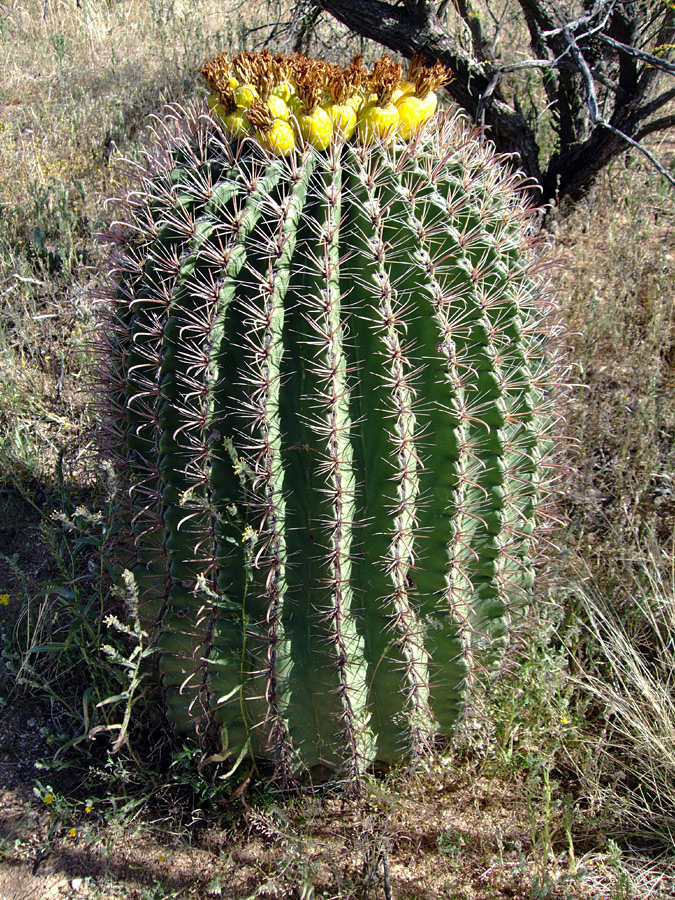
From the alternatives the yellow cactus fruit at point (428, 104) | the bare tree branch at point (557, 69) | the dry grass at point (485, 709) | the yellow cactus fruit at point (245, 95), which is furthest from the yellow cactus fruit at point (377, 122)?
the bare tree branch at point (557, 69)

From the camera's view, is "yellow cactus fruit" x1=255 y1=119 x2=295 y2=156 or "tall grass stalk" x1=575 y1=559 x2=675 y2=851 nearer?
"yellow cactus fruit" x1=255 y1=119 x2=295 y2=156

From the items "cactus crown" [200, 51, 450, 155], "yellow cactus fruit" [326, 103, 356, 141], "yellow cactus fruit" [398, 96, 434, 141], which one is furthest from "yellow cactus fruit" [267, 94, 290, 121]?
"yellow cactus fruit" [398, 96, 434, 141]

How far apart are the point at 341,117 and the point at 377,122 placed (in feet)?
0.33

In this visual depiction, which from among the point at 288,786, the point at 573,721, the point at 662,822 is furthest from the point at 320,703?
the point at 662,822

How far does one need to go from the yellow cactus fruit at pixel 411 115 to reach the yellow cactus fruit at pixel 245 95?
410 millimetres

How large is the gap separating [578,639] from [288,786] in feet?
4.08

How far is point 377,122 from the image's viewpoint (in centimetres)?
197

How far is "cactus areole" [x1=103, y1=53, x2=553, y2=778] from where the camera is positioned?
189cm

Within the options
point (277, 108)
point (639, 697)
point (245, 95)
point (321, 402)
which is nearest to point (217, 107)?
point (245, 95)

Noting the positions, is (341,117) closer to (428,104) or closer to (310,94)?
(310,94)

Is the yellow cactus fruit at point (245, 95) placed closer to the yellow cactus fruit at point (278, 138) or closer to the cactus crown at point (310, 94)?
the cactus crown at point (310, 94)

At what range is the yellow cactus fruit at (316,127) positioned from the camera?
75.7 inches

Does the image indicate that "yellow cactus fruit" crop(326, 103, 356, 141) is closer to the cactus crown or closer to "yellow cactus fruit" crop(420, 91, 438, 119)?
the cactus crown

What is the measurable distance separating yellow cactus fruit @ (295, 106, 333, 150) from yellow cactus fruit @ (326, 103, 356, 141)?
13 mm
